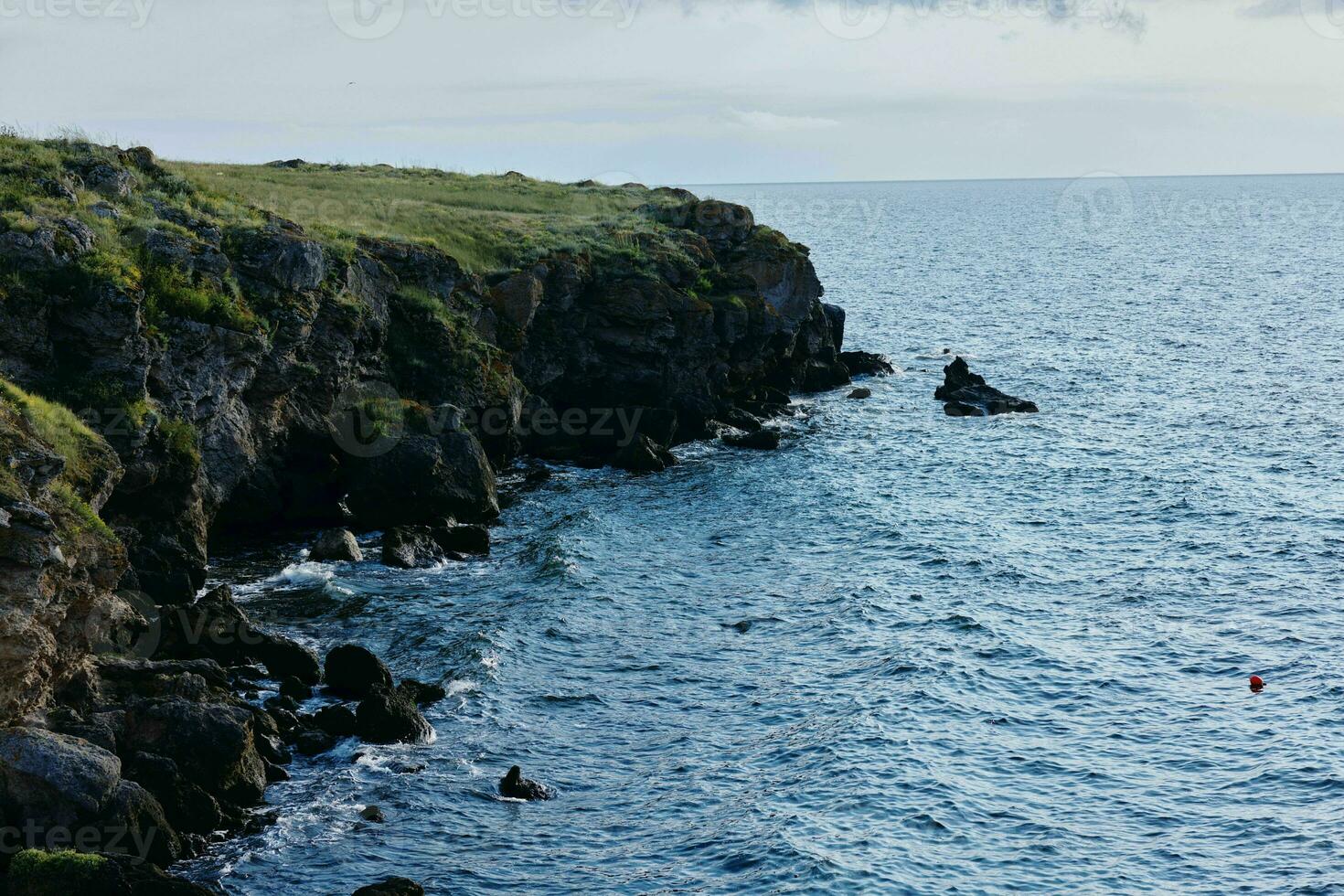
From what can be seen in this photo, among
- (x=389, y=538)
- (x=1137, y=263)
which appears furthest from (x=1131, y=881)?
(x=1137, y=263)

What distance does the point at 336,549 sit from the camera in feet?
167

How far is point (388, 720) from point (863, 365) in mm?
67992

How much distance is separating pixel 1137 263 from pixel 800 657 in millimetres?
172111

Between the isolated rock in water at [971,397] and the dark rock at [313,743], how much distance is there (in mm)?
56102

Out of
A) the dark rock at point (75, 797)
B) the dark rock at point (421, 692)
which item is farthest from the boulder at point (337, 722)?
the dark rock at point (75, 797)

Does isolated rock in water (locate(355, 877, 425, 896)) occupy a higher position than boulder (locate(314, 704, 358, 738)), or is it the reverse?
boulder (locate(314, 704, 358, 738))

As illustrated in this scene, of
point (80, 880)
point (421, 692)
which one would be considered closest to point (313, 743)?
point (421, 692)

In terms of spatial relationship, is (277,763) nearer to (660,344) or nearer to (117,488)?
(117,488)

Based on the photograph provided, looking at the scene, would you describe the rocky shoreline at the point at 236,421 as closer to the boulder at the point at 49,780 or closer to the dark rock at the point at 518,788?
the boulder at the point at 49,780

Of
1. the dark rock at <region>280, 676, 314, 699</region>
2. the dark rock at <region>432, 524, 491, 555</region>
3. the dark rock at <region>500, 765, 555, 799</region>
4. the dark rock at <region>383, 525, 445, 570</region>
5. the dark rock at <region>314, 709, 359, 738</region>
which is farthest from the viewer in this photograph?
the dark rock at <region>432, 524, 491, 555</region>

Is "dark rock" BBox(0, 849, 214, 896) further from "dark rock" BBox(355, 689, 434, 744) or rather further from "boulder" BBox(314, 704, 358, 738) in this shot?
"boulder" BBox(314, 704, 358, 738)

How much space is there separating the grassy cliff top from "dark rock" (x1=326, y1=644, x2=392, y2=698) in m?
29.0

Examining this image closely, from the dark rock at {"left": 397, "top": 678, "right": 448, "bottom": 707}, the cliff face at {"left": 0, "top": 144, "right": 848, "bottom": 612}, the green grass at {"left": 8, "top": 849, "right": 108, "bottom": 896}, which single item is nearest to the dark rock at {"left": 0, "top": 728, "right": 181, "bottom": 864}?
the green grass at {"left": 8, "top": 849, "right": 108, "bottom": 896}

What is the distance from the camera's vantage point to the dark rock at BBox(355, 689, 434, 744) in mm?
35219
